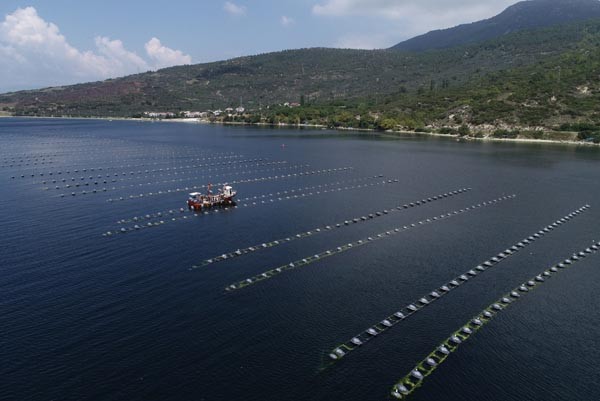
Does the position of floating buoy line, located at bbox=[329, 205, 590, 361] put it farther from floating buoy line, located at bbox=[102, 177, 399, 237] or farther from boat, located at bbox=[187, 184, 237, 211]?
boat, located at bbox=[187, 184, 237, 211]

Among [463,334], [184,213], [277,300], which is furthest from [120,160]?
[463,334]

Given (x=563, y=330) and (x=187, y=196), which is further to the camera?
(x=187, y=196)

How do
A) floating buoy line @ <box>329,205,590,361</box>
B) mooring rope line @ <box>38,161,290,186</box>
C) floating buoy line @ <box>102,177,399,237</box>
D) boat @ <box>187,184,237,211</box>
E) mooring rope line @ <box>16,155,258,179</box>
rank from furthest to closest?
1. mooring rope line @ <box>16,155,258,179</box>
2. mooring rope line @ <box>38,161,290,186</box>
3. boat @ <box>187,184,237,211</box>
4. floating buoy line @ <box>102,177,399,237</box>
5. floating buoy line @ <box>329,205,590,361</box>

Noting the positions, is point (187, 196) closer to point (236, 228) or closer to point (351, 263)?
point (236, 228)

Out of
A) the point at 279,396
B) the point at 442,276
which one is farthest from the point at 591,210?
the point at 279,396

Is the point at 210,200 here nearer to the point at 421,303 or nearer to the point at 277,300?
the point at 277,300

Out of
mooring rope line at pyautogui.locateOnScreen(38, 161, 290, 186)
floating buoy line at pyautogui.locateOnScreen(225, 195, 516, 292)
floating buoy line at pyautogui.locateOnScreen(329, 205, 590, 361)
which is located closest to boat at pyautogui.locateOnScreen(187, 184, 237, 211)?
floating buoy line at pyautogui.locateOnScreen(225, 195, 516, 292)
